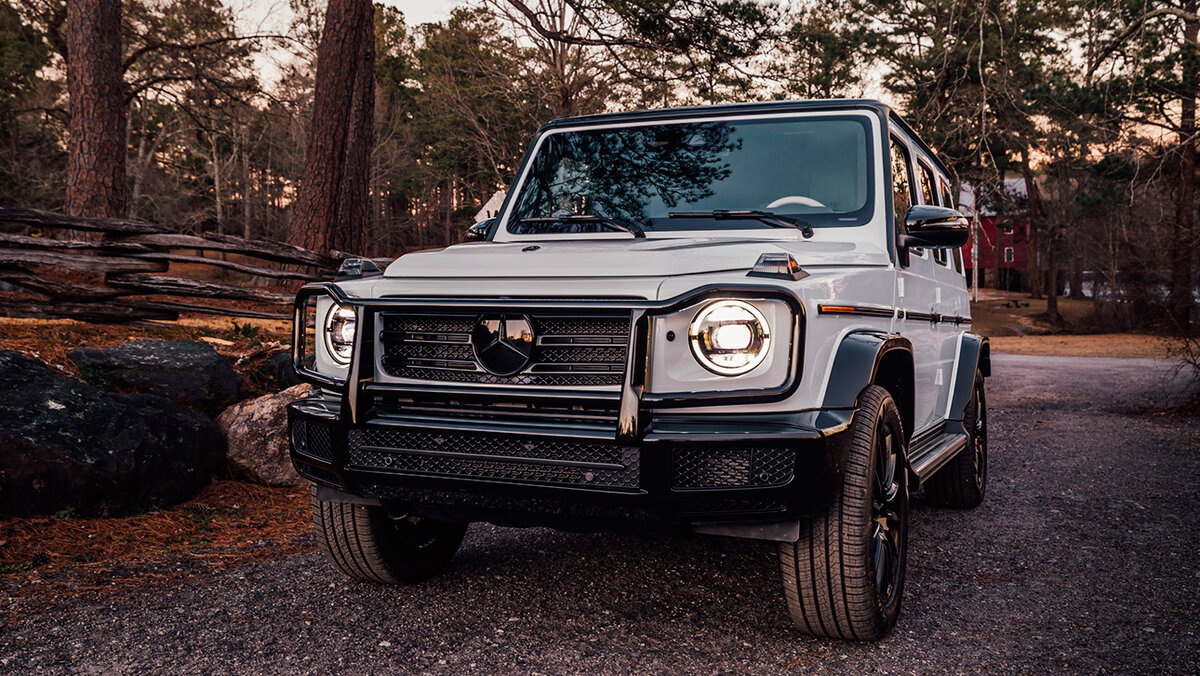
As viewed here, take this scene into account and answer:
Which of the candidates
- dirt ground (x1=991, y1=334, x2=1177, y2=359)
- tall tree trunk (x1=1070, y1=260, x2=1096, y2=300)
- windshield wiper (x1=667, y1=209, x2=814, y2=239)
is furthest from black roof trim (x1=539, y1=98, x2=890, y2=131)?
tall tree trunk (x1=1070, y1=260, x2=1096, y2=300)

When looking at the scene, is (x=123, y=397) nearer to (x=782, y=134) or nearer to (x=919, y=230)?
(x=782, y=134)

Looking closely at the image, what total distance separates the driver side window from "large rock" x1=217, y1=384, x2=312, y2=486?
4246mm

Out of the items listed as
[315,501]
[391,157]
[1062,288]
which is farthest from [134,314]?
[1062,288]

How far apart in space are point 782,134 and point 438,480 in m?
2.34

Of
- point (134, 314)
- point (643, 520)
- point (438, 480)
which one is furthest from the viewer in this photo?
point (134, 314)

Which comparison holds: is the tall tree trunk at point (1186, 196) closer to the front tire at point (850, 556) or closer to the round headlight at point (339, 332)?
the front tire at point (850, 556)

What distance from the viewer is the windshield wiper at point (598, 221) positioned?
3.93m

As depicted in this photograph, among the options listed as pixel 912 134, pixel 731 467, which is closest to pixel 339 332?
pixel 731 467

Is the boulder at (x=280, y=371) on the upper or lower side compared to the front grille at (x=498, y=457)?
lower

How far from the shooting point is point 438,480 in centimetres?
309

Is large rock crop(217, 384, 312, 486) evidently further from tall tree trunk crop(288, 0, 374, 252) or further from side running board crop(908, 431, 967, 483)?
tall tree trunk crop(288, 0, 374, 252)

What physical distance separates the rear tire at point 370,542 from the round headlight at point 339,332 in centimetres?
63

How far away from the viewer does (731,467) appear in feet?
9.11

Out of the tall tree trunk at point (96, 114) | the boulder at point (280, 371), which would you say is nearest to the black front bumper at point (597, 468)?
the boulder at point (280, 371)
